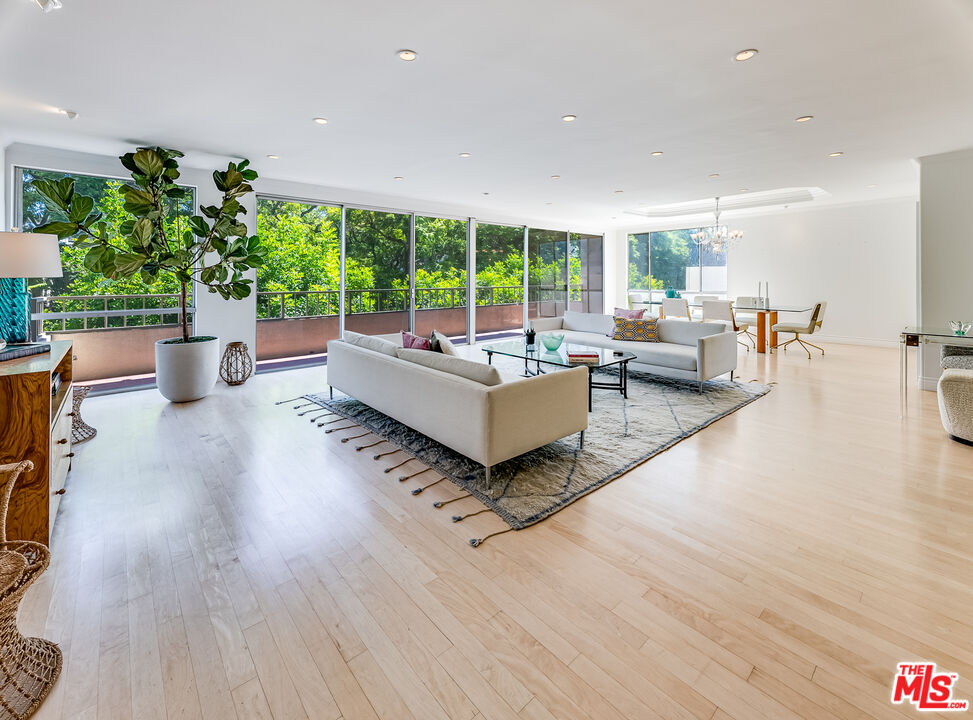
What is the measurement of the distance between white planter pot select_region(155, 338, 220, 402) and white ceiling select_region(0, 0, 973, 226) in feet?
6.55

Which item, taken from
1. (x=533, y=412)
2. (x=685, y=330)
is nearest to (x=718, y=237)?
(x=685, y=330)

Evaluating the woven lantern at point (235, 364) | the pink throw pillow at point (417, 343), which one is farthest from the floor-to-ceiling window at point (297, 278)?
the pink throw pillow at point (417, 343)

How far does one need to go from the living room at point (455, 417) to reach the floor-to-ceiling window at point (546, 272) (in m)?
3.51

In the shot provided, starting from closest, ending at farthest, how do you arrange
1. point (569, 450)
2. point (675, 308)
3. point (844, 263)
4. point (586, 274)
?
point (569, 450) → point (844, 263) → point (675, 308) → point (586, 274)

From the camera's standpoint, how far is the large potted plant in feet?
13.3

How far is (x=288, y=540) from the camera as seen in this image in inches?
90.5

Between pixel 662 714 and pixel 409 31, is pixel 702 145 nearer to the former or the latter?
pixel 409 31

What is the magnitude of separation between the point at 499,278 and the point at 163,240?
19.8 feet

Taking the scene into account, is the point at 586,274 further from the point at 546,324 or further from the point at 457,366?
the point at 457,366

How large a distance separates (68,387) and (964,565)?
489cm

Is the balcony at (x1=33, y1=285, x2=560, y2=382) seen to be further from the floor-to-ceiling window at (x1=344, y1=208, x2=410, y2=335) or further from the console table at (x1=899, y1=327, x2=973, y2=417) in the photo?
the console table at (x1=899, y1=327, x2=973, y2=417)

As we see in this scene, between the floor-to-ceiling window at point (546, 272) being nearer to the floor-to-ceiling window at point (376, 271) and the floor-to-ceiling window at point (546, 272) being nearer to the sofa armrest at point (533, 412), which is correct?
the floor-to-ceiling window at point (376, 271)

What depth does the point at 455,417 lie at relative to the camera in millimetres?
2910

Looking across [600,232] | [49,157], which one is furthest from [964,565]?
[600,232]
